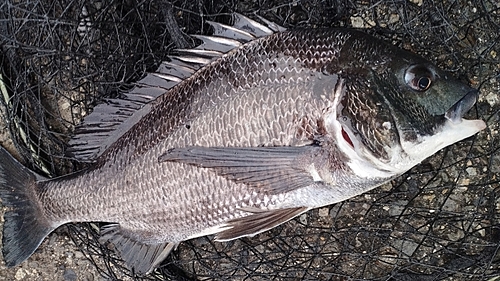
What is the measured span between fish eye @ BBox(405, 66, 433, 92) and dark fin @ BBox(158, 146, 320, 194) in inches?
15.4

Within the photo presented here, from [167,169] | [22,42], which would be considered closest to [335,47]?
[167,169]

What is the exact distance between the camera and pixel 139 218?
211 cm

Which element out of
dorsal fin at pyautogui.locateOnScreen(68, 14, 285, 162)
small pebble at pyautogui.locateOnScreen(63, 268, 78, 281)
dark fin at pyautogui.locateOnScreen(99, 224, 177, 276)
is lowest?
small pebble at pyautogui.locateOnScreen(63, 268, 78, 281)

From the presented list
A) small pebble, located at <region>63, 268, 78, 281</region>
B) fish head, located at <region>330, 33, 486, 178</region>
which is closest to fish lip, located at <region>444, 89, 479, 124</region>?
fish head, located at <region>330, 33, 486, 178</region>

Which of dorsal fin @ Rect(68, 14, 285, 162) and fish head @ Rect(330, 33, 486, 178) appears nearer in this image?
fish head @ Rect(330, 33, 486, 178)

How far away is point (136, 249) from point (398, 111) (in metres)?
1.27

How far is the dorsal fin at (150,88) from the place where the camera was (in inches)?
77.9

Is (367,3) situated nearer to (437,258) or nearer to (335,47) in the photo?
(335,47)

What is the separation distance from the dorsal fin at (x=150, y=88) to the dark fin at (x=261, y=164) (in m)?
0.35

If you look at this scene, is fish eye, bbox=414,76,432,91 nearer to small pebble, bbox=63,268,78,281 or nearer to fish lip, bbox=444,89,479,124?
fish lip, bbox=444,89,479,124

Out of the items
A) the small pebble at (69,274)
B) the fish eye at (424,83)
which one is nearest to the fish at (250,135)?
the fish eye at (424,83)

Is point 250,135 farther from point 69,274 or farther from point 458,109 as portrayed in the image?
point 69,274

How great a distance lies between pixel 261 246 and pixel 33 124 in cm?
131

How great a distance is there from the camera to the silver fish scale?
1.83m
